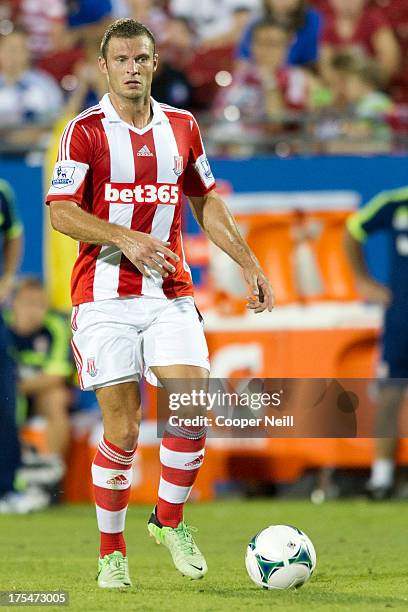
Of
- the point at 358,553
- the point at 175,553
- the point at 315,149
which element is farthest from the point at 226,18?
the point at 175,553

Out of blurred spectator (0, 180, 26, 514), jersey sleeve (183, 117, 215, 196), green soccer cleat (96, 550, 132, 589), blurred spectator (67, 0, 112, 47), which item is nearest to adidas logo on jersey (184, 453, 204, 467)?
green soccer cleat (96, 550, 132, 589)

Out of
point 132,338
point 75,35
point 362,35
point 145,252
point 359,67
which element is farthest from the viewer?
point 75,35

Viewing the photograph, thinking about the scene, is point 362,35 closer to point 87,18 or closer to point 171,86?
point 171,86

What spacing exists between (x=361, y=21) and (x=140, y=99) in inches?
267

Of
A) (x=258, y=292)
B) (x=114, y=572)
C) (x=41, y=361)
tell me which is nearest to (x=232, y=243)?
(x=258, y=292)

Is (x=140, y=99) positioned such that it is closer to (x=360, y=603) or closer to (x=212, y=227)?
(x=212, y=227)

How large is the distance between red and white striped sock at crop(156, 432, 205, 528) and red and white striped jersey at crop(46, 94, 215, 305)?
0.69 meters

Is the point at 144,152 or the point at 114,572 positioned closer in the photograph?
the point at 114,572

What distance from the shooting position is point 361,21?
12039mm

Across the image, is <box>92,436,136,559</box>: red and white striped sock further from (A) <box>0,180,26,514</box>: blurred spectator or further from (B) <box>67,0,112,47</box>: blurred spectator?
(B) <box>67,0,112,47</box>: blurred spectator

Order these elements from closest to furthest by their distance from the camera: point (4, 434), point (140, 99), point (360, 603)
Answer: point (360, 603)
point (140, 99)
point (4, 434)

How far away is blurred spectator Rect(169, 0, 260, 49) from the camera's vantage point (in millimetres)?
12297

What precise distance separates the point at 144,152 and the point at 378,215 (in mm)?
4968

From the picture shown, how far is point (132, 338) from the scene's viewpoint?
18.7 feet
